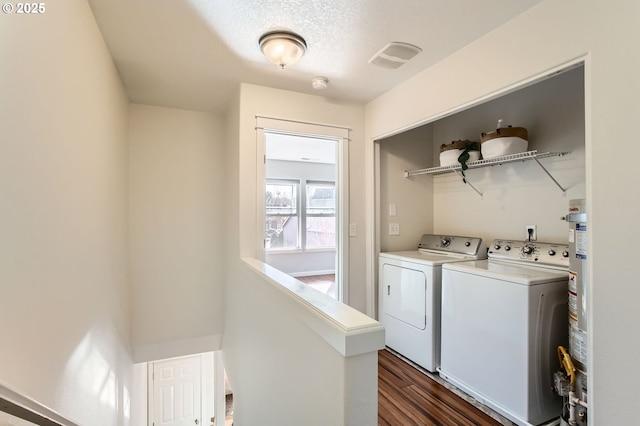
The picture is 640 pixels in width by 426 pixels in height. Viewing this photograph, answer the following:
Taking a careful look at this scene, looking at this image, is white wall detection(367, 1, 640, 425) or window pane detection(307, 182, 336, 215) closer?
white wall detection(367, 1, 640, 425)

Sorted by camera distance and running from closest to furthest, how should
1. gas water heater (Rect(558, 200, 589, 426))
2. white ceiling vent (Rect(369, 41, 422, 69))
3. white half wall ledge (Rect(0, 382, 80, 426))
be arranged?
white half wall ledge (Rect(0, 382, 80, 426)) → gas water heater (Rect(558, 200, 589, 426)) → white ceiling vent (Rect(369, 41, 422, 69))

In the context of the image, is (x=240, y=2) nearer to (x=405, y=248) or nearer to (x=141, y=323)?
(x=405, y=248)

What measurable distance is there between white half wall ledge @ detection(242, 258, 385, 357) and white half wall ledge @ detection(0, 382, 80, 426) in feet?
2.23

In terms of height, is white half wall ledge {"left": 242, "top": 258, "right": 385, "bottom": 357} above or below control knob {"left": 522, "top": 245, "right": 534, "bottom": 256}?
below

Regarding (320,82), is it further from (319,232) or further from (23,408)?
(319,232)

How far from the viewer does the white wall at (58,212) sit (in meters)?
0.94

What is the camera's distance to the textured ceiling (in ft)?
5.17

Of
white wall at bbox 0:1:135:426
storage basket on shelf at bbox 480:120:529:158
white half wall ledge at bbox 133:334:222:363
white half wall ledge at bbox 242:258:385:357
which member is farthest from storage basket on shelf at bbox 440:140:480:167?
white half wall ledge at bbox 133:334:222:363

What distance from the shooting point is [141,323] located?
3.03 m

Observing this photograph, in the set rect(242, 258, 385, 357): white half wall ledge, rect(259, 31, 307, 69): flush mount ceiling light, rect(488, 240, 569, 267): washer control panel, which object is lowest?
rect(242, 258, 385, 357): white half wall ledge

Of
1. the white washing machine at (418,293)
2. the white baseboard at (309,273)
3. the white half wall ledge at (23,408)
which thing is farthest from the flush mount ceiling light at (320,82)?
the white baseboard at (309,273)

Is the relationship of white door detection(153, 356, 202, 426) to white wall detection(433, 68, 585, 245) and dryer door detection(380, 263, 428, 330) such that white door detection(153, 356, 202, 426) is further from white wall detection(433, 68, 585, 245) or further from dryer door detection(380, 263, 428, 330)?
white wall detection(433, 68, 585, 245)

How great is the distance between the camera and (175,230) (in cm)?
319

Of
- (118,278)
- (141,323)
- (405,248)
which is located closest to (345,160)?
(405,248)
